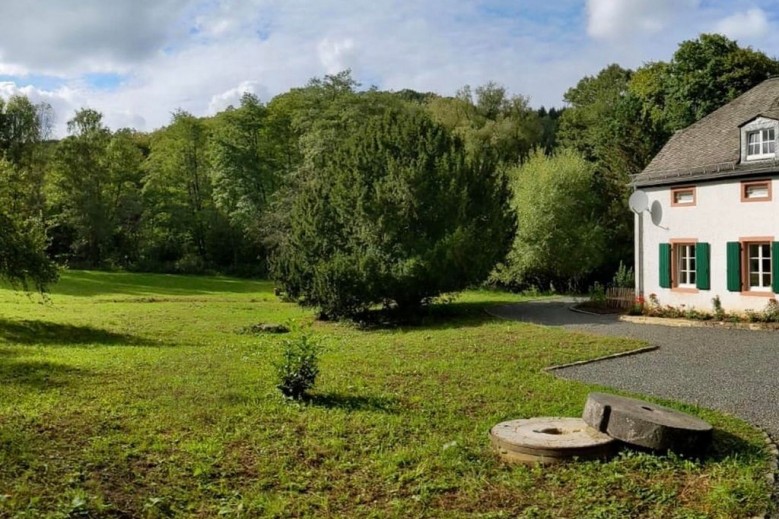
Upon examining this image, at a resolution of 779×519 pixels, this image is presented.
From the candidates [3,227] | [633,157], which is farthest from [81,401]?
[633,157]

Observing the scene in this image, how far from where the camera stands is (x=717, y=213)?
19.7 m

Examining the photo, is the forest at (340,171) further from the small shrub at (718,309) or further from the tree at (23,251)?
the small shrub at (718,309)

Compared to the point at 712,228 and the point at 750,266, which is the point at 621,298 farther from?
the point at 750,266

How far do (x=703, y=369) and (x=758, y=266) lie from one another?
836 centimetres

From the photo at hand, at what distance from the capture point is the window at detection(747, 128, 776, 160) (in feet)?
61.7

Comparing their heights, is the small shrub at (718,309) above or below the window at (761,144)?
below

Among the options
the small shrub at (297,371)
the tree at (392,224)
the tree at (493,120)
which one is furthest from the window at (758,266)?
the tree at (493,120)

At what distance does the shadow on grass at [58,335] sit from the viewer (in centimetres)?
1597

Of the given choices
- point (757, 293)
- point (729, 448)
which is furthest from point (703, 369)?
point (757, 293)

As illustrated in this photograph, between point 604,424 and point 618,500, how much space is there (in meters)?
1.34

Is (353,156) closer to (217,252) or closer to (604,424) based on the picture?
(604,424)

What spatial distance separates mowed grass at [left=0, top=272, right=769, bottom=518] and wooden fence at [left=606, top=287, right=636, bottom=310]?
28.0 ft

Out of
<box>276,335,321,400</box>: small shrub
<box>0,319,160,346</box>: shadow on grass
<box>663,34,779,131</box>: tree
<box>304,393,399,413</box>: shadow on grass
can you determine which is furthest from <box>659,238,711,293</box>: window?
<box>663,34,779,131</box>: tree

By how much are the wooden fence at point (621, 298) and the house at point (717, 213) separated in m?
1.12
